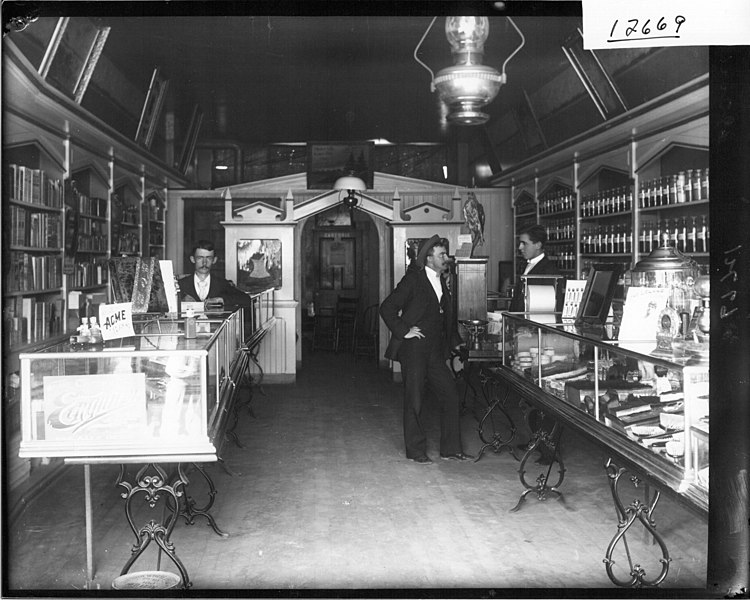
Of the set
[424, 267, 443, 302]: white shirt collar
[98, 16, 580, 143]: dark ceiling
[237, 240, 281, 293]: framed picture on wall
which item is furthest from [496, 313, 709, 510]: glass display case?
[237, 240, 281, 293]: framed picture on wall

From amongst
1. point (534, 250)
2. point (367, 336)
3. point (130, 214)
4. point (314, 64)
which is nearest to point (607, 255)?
point (534, 250)

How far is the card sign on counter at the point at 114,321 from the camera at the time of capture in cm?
330

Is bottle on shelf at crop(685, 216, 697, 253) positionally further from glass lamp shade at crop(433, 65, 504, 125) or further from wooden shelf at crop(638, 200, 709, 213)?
glass lamp shade at crop(433, 65, 504, 125)

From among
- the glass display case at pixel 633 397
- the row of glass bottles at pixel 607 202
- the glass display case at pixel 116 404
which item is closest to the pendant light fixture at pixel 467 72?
the glass display case at pixel 633 397

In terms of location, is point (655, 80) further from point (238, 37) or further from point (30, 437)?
point (30, 437)

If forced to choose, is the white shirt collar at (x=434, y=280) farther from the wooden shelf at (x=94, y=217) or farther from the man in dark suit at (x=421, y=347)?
the wooden shelf at (x=94, y=217)

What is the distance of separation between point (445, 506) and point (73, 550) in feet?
6.47

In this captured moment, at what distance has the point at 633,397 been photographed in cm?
336

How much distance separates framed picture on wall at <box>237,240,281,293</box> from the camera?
8.88m

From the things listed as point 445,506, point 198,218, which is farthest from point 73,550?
point 198,218

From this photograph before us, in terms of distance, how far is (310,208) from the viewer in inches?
353

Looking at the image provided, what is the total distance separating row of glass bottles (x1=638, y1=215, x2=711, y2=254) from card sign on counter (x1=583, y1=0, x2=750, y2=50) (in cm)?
316

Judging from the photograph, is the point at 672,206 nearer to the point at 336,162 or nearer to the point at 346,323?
the point at 336,162

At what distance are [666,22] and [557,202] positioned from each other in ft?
21.8
